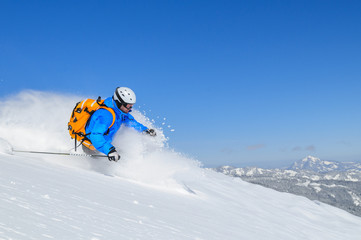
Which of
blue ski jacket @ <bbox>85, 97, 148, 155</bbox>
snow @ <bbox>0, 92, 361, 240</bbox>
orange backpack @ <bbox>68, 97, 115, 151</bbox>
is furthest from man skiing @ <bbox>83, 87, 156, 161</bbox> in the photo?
snow @ <bbox>0, 92, 361, 240</bbox>

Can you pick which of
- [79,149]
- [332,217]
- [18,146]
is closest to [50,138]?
[18,146]

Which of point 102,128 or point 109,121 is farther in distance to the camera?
point 109,121

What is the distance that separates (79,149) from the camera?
30.7ft

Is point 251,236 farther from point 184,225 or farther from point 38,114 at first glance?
point 38,114

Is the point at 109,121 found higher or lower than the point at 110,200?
higher

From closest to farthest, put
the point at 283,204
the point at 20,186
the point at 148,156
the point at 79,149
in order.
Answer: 1. the point at 20,186
2. the point at 79,149
3. the point at 148,156
4. the point at 283,204

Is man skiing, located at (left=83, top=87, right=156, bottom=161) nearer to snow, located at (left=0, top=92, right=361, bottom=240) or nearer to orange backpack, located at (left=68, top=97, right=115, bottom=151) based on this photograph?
orange backpack, located at (left=68, top=97, right=115, bottom=151)

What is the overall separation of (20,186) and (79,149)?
538 cm

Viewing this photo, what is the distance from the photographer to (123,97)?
27.3 ft

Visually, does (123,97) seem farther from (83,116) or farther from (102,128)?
(83,116)

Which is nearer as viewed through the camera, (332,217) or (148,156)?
(148,156)

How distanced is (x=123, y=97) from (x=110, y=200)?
3.76 metres

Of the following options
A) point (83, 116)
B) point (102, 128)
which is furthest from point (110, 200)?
point (83, 116)

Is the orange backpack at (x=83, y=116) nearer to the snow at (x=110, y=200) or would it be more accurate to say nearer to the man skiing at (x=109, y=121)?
the man skiing at (x=109, y=121)
